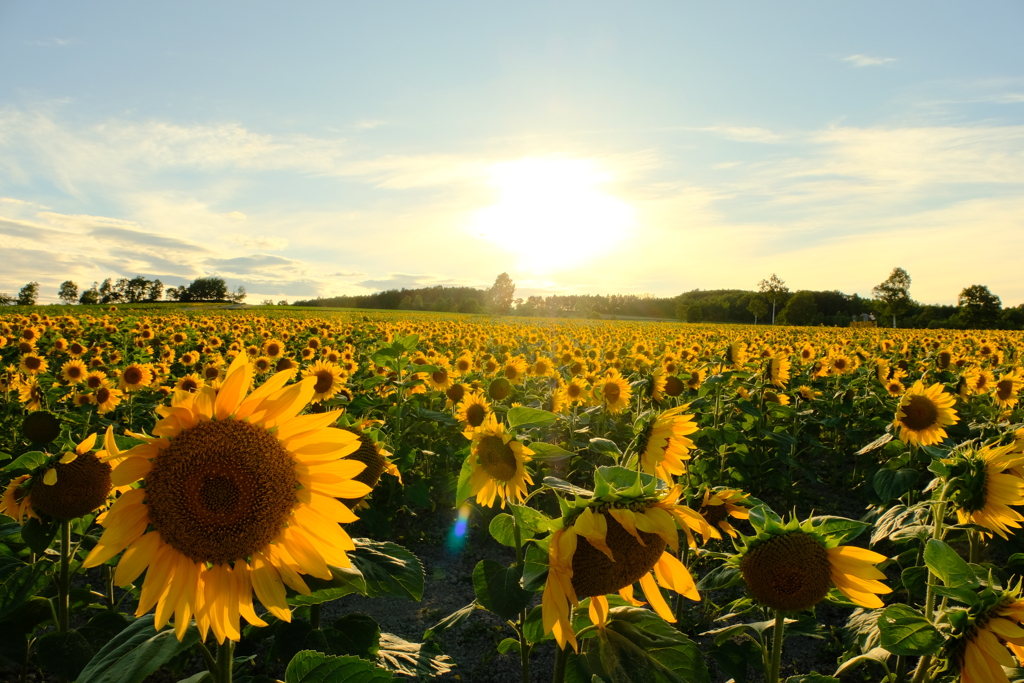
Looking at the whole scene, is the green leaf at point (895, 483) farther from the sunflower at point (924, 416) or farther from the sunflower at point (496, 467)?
the sunflower at point (496, 467)

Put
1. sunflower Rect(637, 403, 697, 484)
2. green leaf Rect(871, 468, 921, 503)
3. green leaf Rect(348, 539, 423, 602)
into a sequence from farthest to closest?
green leaf Rect(871, 468, 921, 503)
sunflower Rect(637, 403, 697, 484)
green leaf Rect(348, 539, 423, 602)

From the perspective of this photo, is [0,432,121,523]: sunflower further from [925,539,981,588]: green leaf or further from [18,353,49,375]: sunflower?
[18,353,49,375]: sunflower

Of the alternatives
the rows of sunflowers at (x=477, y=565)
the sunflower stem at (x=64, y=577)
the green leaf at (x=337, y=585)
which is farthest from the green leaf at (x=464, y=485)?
the sunflower stem at (x=64, y=577)

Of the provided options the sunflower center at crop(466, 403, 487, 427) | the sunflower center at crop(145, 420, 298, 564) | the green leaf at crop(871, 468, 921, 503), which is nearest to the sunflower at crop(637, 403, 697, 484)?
the sunflower center at crop(145, 420, 298, 564)

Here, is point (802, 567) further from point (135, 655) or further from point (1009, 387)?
point (1009, 387)

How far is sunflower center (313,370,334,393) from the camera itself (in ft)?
20.8

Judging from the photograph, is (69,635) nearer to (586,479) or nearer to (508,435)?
(508,435)

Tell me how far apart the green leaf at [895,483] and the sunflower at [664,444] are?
88.3 inches

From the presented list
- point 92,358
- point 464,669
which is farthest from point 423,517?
point 92,358

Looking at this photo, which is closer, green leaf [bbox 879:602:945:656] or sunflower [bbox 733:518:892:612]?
sunflower [bbox 733:518:892:612]

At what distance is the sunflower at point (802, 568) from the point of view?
1.47 m

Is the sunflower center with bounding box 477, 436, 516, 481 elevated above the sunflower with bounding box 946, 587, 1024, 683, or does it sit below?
above

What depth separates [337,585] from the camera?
1407mm

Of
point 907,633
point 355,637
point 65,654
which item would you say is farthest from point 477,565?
point 65,654
